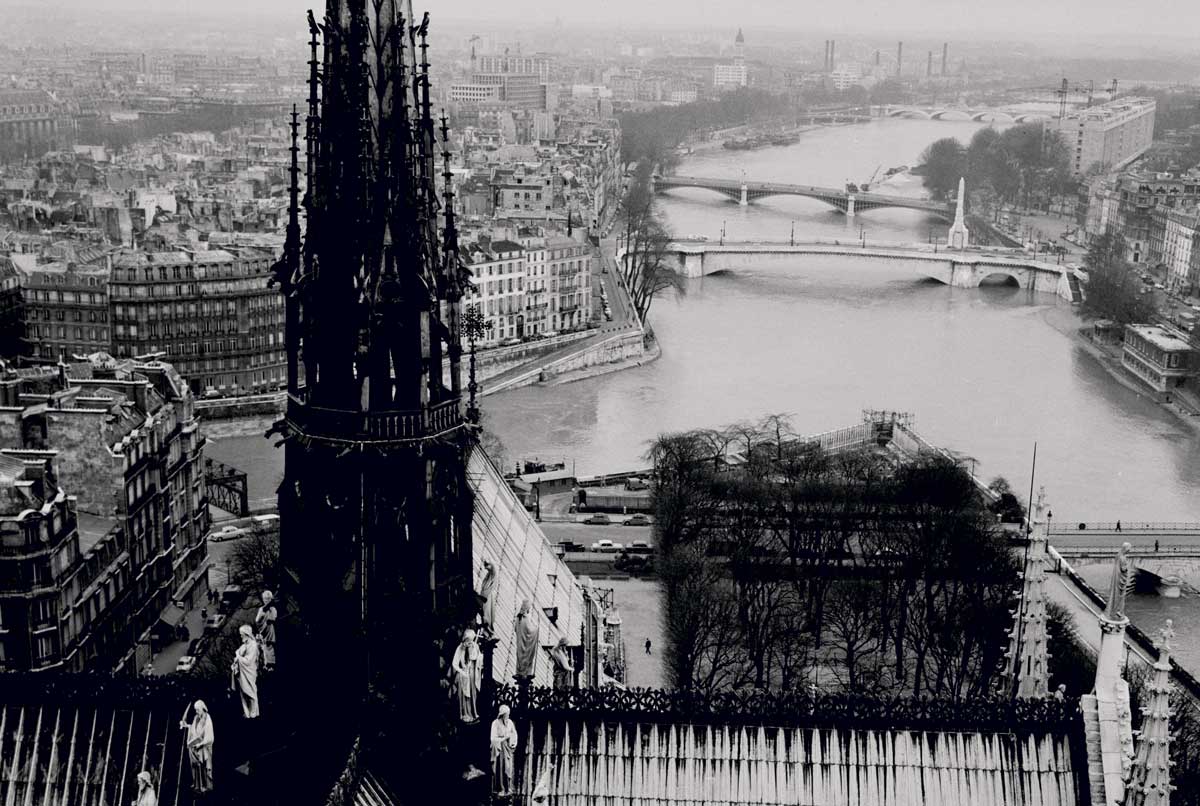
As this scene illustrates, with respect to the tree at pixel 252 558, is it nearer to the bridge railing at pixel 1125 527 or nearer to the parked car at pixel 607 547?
the parked car at pixel 607 547

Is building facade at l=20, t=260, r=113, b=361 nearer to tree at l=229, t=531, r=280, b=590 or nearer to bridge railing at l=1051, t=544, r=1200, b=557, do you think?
tree at l=229, t=531, r=280, b=590

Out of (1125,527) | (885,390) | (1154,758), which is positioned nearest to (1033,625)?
(1154,758)

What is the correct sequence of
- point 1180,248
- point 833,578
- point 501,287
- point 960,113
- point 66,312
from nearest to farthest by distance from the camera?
1. point 833,578
2. point 66,312
3. point 501,287
4. point 1180,248
5. point 960,113

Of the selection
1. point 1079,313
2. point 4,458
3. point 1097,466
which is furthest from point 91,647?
point 1079,313

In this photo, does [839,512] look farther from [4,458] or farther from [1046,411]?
[1046,411]

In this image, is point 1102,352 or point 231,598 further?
point 1102,352

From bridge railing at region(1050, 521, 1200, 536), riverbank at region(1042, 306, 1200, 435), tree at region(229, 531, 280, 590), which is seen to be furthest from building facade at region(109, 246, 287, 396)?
riverbank at region(1042, 306, 1200, 435)

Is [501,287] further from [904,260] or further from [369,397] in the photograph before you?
[369,397]
